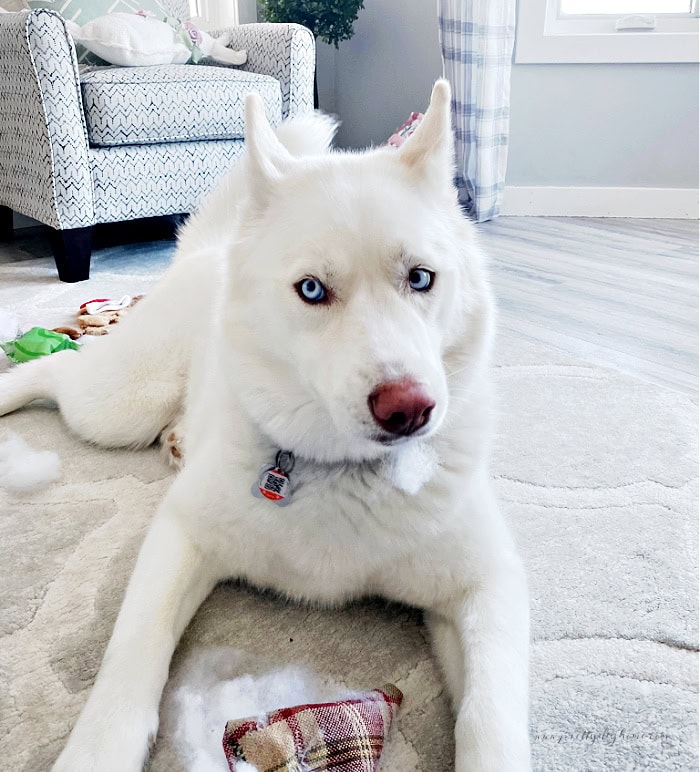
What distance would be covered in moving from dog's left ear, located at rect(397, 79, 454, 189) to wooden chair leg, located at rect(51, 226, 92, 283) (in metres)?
2.17

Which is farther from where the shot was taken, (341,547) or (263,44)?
(263,44)

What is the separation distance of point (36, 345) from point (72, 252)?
3.29 feet

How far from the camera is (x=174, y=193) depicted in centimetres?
317

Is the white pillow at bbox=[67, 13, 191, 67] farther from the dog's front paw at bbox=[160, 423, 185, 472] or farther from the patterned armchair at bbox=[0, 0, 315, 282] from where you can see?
the dog's front paw at bbox=[160, 423, 185, 472]

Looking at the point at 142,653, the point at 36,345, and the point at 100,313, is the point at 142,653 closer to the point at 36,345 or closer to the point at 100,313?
the point at 36,345

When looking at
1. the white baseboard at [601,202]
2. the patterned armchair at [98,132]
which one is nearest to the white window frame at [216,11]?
the patterned armchair at [98,132]

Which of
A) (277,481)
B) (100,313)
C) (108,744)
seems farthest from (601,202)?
(108,744)

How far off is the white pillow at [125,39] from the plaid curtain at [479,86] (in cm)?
157

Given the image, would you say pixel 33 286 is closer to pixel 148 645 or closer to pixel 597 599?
pixel 148 645

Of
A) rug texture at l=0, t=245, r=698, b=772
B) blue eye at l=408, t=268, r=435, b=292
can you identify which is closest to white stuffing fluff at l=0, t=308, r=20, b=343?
rug texture at l=0, t=245, r=698, b=772

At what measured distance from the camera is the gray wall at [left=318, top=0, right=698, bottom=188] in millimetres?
4020

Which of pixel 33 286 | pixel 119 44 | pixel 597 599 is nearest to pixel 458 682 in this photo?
pixel 597 599

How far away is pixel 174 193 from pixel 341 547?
2.58 meters

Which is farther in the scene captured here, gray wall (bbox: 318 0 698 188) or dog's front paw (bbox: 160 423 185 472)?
gray wall (bbox: 318 0 698 188)
